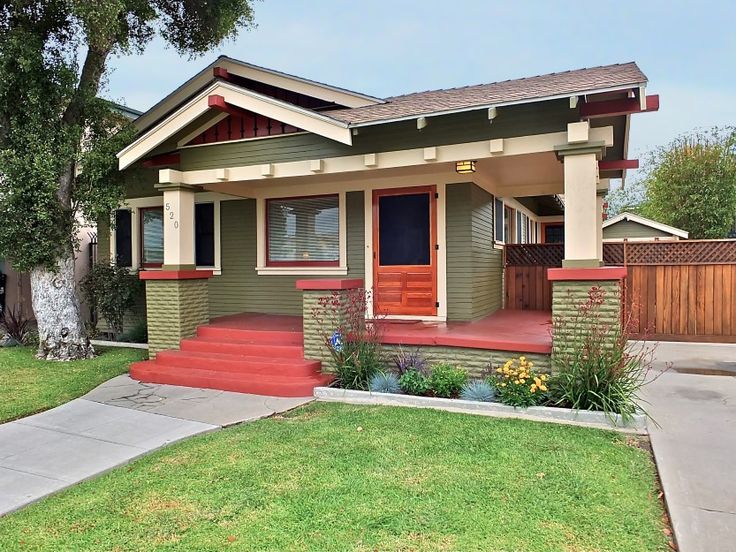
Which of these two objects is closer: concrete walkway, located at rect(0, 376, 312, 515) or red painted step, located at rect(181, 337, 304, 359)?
concrete walkway, located at rect(0, 376, 312, 515)

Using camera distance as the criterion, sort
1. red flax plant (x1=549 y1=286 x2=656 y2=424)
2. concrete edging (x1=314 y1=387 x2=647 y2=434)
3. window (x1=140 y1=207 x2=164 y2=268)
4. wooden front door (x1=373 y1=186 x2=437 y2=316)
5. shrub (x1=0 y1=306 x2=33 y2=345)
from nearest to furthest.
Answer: concrete edging (x1=314 y1=387 x2=647 y2=434) → red flax plant (x1=549 y1=286 x2=656 y2=424) → wooden front door (x1=373 y1=186 x2=437 y2=316) → shrub (x1=0 y1=306 x2=33 y2=345) → window (x1=140 y1=207 x2=164 y2=268)

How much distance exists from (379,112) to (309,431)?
13.9 ft

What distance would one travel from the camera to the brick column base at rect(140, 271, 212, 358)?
771cm

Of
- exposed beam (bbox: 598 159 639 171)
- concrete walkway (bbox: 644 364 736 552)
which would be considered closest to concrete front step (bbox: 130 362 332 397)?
concrete walkway (bbox: 644 364 736 552)

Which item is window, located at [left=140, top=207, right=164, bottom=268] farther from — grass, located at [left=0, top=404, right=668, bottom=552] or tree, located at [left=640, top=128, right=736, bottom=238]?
tree, located at [left=640, top=128, right=736, bottom=238]

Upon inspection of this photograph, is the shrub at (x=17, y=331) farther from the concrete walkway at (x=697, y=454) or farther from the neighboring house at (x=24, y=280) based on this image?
the concrete walkway at (x=697, y=454)

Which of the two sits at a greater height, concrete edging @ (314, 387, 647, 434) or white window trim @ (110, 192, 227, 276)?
white window trim @ (110, 192, 227, 276)

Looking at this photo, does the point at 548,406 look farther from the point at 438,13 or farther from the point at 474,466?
the point at 438,13

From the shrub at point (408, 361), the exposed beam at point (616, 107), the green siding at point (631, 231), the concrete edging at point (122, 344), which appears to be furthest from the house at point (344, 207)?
the green siding at point (631, 231)

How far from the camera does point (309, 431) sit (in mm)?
4766

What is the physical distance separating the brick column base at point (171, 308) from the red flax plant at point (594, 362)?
17.2 feet

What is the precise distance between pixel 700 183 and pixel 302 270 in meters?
17.1

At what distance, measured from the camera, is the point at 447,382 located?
571 cm

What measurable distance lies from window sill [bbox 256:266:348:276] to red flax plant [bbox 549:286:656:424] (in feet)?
13.7
